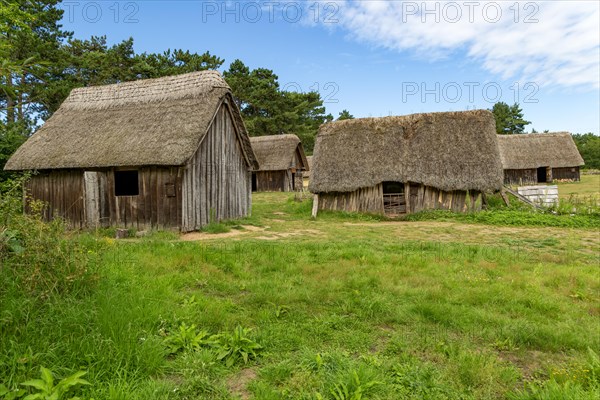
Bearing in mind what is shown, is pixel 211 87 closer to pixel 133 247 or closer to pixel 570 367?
pixel 133 247

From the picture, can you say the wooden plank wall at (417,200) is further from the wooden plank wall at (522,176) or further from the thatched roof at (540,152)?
the wooden plank wall at (522,176)

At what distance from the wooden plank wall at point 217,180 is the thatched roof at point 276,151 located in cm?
1294

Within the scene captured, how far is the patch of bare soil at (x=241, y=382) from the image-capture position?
2760 mm

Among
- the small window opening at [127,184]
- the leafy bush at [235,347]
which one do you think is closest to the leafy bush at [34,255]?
the leafy bush at [235,347]

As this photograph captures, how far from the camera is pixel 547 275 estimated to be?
578 centimetres

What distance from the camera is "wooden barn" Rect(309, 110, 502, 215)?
48.7 feet

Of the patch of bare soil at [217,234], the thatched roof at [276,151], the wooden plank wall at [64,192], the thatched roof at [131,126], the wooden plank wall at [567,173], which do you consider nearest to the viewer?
the patch of bare soil at [217,234]

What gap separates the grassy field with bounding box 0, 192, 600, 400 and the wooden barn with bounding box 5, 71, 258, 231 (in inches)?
191

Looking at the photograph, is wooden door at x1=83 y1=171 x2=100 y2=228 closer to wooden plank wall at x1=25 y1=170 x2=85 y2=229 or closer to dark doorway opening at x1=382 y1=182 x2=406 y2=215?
wooden plank wall at x1=25 y1=170 x2=85 y2=229

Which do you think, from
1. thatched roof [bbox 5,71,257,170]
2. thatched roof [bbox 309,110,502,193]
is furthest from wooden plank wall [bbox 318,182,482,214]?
thatched roof [bbox 5,71,257,170]

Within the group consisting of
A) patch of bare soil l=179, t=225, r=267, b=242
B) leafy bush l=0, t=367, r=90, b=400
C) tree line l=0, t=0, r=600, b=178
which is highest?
tree line l=0, t=0, r=600, b=178

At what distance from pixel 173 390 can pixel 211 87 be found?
1168 centimetres

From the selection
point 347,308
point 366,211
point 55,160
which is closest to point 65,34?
point 55,160

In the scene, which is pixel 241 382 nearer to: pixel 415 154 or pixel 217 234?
pixel 217 234
